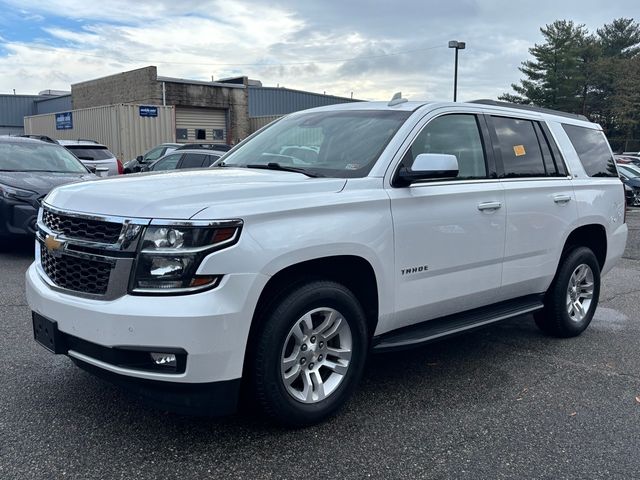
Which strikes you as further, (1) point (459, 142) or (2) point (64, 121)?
(2) point (64, 121)

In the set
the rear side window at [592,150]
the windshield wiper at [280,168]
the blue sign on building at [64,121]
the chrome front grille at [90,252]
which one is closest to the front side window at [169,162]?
the windshield wiper at [280,168]

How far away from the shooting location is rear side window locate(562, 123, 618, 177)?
550cm

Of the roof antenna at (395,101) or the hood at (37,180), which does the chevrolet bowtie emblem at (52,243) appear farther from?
the hood at (37,180)

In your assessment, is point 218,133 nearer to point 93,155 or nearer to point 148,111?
point 148,111

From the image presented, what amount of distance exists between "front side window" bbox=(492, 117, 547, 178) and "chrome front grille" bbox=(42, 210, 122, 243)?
294cm

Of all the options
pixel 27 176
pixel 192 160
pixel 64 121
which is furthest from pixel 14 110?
pixel 27 176

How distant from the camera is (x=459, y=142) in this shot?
445cm

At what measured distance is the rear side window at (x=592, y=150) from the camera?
550cm

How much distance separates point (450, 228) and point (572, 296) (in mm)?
2072

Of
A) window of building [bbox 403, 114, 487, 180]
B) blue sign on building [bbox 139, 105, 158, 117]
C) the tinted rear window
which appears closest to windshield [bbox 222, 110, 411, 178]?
window of building [bbox 403, 114, 487, 180]

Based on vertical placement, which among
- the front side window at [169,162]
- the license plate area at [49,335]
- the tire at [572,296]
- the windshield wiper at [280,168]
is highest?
the windshield wiper at [280,168]

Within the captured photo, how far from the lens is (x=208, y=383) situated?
3006 mm

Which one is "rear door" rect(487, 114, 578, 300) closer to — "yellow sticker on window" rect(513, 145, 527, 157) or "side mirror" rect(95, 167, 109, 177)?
"yellow sticker on window" rect(513, 145, 527, 157)

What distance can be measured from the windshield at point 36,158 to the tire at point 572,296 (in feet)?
23.6
